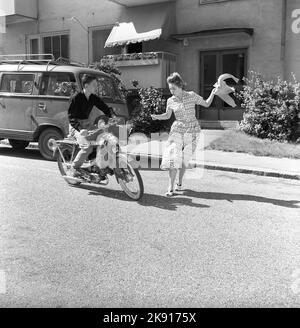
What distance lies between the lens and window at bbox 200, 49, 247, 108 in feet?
53.8

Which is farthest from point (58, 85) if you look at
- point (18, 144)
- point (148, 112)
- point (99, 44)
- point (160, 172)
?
point (99, 44)

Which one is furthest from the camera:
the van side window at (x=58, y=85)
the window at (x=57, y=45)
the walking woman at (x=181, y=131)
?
the window at (x=57, y=45)

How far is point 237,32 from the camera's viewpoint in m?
15.7

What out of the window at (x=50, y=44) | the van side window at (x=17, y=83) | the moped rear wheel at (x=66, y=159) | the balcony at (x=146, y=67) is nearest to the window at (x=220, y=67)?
the balcony at (x=146, y=67)

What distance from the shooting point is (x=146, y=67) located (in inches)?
667

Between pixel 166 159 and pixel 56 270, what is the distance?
3.48 meters

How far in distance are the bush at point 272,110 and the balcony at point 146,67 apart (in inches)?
137

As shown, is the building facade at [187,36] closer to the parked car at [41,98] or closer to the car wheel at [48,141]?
the parked car at [41,98]

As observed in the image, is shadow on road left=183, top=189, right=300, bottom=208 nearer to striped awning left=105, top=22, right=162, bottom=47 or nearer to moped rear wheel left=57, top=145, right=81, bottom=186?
moped rear wheel left=57, top=145, right=81, bottom=186

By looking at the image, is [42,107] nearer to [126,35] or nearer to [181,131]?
[181,131]

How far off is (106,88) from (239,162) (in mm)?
3461

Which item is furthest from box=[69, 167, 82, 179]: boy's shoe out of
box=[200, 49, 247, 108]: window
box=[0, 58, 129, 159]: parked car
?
box=[200, 49, 247, 108]: window

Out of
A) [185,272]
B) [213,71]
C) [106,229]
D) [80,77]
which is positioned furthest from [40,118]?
[213,71]

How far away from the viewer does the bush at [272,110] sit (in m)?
13.1
